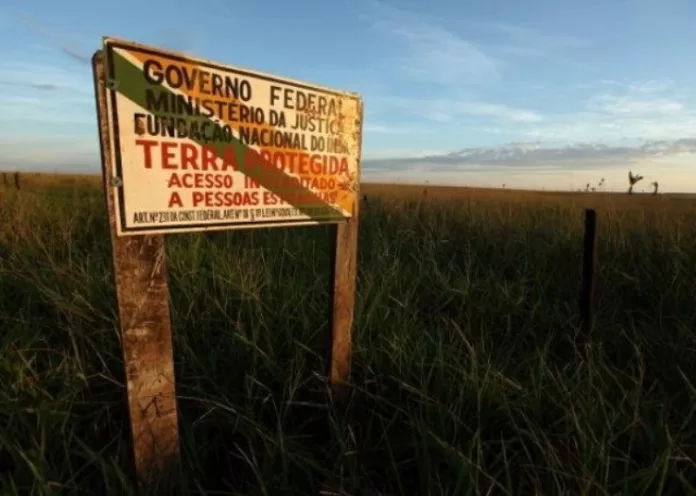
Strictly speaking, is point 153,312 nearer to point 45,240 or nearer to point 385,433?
point 385,433

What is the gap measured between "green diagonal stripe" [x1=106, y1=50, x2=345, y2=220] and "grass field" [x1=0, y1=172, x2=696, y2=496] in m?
0.77

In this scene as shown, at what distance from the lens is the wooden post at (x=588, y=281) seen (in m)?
3.49

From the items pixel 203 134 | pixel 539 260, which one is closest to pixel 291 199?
pixel 203 134

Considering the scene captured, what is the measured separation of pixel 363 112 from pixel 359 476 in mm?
1778

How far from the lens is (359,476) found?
194cm

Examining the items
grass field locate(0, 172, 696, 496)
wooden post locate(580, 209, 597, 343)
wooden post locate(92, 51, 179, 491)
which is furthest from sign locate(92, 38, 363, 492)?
wooden post locate(580, 209, 597, 343)

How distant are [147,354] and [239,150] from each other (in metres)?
0.91

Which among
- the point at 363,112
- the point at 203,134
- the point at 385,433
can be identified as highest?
the point at 363,112

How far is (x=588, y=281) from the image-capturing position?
11.7ft

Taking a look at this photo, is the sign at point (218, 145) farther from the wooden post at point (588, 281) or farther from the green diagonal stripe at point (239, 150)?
the wooden post at point (588, 281)

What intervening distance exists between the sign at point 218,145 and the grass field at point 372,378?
828 mm

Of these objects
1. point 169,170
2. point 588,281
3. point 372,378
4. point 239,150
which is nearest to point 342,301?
point 372,378

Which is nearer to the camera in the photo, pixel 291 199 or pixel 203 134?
pixel 203 134

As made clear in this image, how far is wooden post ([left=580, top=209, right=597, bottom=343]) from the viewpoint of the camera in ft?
11.5
